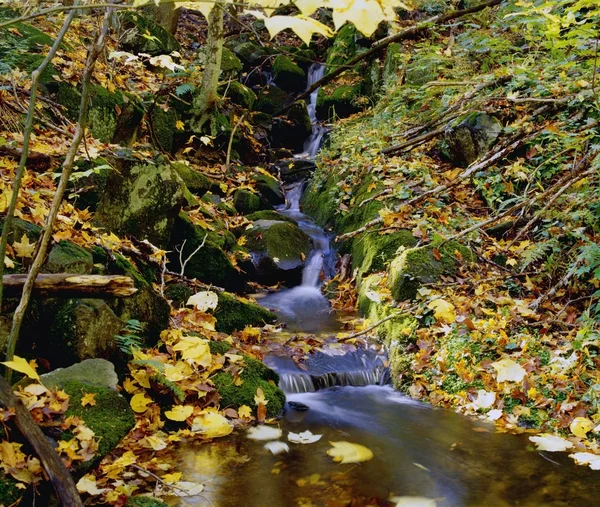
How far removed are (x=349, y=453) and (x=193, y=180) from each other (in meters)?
6.21

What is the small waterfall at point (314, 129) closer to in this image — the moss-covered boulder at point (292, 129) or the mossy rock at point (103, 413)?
the moss-covered boulder at point (292, 129)

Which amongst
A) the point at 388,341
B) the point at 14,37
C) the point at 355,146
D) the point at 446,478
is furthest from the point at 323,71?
the point at 446,478

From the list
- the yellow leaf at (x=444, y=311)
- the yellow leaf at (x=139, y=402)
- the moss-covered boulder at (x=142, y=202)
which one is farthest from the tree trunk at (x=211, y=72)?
the yellow leaf at (x=139, y=402)

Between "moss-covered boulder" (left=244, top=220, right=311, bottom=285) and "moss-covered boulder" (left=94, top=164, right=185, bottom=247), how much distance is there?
221 cm

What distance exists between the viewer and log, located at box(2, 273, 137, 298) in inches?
115

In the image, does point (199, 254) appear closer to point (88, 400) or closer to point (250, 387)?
point (250, 387)

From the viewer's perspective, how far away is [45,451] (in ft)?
6.99

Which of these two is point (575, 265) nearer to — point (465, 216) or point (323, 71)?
point (465, 216)

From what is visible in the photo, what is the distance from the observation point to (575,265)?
4.79 meters

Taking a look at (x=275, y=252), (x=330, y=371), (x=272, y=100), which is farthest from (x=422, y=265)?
(x=272, y=100)

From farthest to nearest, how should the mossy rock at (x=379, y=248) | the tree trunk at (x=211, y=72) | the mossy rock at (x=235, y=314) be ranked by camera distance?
1. the tree trunk at (x=211, y=72)
2. the mossy rock at (x=379, y=248)
3. the mossy rock at (x=235, y=314)

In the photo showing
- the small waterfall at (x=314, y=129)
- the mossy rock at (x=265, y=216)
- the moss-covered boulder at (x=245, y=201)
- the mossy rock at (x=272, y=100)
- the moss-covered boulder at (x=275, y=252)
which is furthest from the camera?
the mossy rock at (x=272, y=100)

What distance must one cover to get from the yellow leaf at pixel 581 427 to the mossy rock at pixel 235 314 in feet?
11.4

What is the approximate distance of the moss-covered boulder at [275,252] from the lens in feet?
26.3
